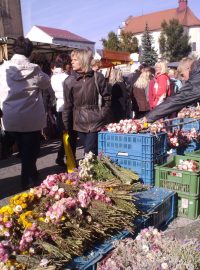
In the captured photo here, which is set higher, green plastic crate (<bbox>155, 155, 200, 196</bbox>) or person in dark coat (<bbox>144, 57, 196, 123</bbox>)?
person in dark coat (<bbox>144, 57, 196, 123</bbox>)

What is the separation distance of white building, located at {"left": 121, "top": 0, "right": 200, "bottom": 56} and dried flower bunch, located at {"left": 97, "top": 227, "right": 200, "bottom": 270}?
63.3m

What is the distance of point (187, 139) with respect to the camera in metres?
5.70

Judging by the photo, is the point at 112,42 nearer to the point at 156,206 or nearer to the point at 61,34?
the point at 61,34

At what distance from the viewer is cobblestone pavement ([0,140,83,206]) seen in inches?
206

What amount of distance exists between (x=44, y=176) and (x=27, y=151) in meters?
1.14

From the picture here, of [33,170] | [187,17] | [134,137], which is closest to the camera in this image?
[134,137]

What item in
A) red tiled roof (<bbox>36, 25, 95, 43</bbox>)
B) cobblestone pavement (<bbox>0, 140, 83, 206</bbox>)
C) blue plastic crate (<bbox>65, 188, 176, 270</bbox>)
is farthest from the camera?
red tiled roof (<bbox>36, 25, 95, 43</bbox>)

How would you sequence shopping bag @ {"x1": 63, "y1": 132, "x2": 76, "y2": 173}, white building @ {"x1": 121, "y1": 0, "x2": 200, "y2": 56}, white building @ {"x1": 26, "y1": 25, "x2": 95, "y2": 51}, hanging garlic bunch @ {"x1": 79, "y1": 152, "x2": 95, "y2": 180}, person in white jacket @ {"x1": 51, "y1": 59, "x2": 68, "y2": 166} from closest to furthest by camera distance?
hanging garlic bunch @ {"x1": 79, "y1": 152, "x2": 95, "y2": 180} → shopping bag @ {"x1": 63, "y1": 132, "x2": 76, "y2": 173} → person in white jacket @ {"x1": 51, "y1": 59, "x2": 68, "y2": 166} → white building @ {"x1": 26, "y1": 25, "x2": 95, "y2": 51} → white building @ {"x1": 121, "y1": 0, "x2": 200, "y2": 56}

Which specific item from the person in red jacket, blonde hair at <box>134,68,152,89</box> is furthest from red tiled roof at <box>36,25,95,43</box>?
the person in red jacket

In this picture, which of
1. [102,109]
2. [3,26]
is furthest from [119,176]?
[3,26]

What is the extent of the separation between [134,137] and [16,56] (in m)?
1.93

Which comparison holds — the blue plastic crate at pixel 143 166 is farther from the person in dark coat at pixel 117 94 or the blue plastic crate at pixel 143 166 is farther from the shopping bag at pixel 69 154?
the person in dark coat at pixel 117 94

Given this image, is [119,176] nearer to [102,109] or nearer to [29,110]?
[102,109]

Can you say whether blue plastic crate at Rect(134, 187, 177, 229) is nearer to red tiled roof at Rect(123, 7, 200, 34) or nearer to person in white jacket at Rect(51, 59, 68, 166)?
person in white jacket at Rect(51, 59, 68, 166)
